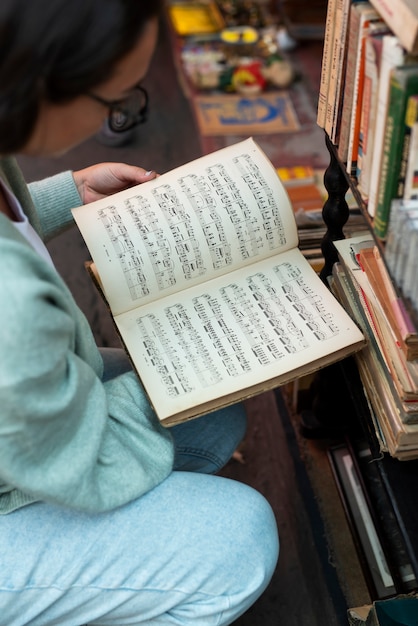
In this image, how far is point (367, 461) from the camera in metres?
1.38

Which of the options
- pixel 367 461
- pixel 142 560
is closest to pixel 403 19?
pixel 142 560

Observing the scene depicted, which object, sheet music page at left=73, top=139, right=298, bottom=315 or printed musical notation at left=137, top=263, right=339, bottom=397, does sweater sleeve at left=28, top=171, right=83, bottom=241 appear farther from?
printed musical notation at left=137, top=263, right=339, bottom=397

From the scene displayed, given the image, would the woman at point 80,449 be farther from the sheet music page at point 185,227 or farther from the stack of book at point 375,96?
the stack of book at point 375,96

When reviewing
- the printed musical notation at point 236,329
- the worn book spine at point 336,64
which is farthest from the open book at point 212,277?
the worn book spine at point 336,64

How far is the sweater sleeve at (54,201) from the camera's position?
109 centimetres

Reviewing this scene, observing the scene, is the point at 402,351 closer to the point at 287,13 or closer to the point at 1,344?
the point at 1,344

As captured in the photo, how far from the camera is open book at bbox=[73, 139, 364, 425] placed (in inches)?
37.3

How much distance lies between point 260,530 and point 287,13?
2.57 m

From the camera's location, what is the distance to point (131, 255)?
996 millimetres

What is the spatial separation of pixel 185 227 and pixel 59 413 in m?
0.36

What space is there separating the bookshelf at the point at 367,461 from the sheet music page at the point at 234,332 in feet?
0.50

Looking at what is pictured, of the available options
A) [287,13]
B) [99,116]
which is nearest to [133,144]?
[287,13]

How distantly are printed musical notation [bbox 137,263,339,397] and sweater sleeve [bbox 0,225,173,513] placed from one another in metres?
0.07

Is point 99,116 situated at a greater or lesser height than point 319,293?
greater
